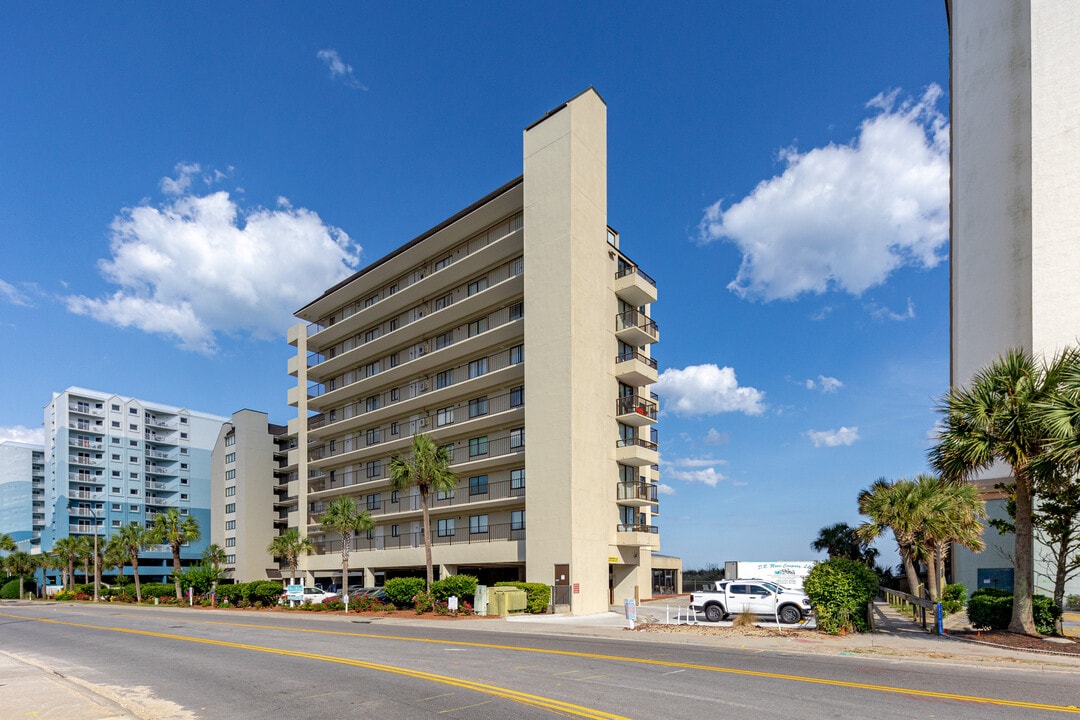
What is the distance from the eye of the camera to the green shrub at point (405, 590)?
42031 mm

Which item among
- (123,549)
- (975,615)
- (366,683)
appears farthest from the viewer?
(123,549)

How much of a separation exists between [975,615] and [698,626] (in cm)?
966

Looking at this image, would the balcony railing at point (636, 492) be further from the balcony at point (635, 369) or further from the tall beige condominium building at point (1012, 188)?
the tall beige condominium building at point (1012, 188)

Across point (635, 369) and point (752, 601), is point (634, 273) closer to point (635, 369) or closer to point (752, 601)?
point (635, 369)

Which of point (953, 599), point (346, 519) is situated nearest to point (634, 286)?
point (953, 599)

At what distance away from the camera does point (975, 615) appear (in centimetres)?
2359

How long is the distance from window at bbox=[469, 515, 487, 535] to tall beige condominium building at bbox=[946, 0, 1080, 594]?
2978 centimetres

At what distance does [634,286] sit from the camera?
46.9 m

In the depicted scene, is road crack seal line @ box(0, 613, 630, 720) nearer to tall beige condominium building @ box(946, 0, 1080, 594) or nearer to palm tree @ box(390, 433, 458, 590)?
palm tree @ box(390, 433, 458, 590)

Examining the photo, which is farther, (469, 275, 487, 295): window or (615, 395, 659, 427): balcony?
(469, 275, 487, 295): window

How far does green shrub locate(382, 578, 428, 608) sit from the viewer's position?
42.0m

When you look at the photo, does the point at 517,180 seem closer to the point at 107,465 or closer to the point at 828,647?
the point at 828,647

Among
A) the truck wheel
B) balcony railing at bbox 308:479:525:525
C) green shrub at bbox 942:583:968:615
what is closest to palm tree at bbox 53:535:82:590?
balcony railing at bbox 308:479:525:525

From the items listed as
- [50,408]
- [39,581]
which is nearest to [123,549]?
[39,581]
